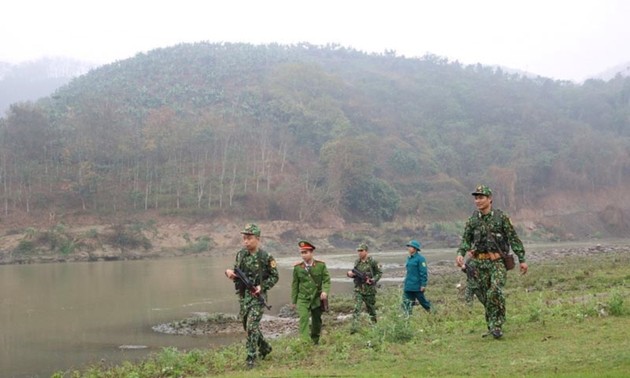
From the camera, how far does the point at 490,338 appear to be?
31.1 ft

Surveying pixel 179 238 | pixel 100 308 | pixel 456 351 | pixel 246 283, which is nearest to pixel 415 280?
pixel 456 351

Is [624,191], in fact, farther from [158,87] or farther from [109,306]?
[109,306]

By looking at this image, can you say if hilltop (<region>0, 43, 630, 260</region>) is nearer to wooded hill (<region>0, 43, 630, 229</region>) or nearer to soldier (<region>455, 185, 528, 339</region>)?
wooded hill (<region>0, 43, 630, 229</region>)

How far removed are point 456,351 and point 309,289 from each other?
10.1 feet

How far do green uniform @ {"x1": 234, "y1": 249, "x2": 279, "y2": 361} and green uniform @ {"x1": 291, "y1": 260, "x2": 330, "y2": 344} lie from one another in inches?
40.8

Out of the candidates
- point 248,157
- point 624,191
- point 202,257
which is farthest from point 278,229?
point 624,191

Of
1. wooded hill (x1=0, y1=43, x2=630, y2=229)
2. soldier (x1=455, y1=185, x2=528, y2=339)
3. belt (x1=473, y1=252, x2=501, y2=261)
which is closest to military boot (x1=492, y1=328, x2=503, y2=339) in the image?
soldier (x1=455, y1=185, x2=528, y2=339)

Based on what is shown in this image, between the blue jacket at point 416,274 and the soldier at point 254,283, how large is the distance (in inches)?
178

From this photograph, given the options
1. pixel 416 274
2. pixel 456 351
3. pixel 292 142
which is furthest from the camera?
pixel 292 142

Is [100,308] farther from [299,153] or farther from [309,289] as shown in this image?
[299,153]

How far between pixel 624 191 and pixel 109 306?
297 ft

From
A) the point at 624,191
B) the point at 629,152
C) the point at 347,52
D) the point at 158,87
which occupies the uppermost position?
the point at 347,52

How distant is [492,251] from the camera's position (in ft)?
31.2

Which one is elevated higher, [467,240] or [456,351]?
[467,240]
